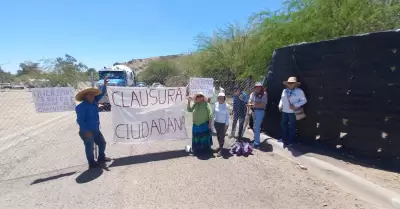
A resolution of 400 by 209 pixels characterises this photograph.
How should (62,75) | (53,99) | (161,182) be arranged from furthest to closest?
(62,75)
(53,99)
(161,182)

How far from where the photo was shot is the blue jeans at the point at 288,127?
6043 millimetres

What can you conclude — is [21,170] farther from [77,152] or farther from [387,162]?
[387,162]

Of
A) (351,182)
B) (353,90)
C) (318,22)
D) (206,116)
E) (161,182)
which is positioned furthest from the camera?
(318,22)

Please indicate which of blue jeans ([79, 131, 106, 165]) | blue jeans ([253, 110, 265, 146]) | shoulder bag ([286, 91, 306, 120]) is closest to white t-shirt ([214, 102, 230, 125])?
blue jeans ([253, 110, 265, 146])

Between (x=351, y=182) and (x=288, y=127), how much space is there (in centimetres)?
226

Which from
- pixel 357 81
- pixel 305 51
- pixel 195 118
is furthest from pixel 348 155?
pixel 195 118

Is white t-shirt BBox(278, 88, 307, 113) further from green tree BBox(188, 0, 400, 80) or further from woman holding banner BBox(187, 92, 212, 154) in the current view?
green tree BBox(188, 0, 400, 80)

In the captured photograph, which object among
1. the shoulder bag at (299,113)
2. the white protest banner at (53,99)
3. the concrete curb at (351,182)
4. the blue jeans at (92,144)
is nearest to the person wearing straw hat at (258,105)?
the shoulder bag at (299,113)

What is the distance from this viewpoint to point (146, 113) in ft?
20.6

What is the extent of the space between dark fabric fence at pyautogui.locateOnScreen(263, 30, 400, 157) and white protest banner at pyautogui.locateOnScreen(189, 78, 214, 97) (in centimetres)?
246

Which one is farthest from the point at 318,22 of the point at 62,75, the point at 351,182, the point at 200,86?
the point at 62,75

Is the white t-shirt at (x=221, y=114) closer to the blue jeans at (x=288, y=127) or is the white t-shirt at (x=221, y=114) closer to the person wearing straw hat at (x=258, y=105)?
the person wearing straw hat at (x=258, y=105)

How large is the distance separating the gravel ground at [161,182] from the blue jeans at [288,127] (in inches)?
20.3

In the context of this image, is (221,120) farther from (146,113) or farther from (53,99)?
(53,99)
